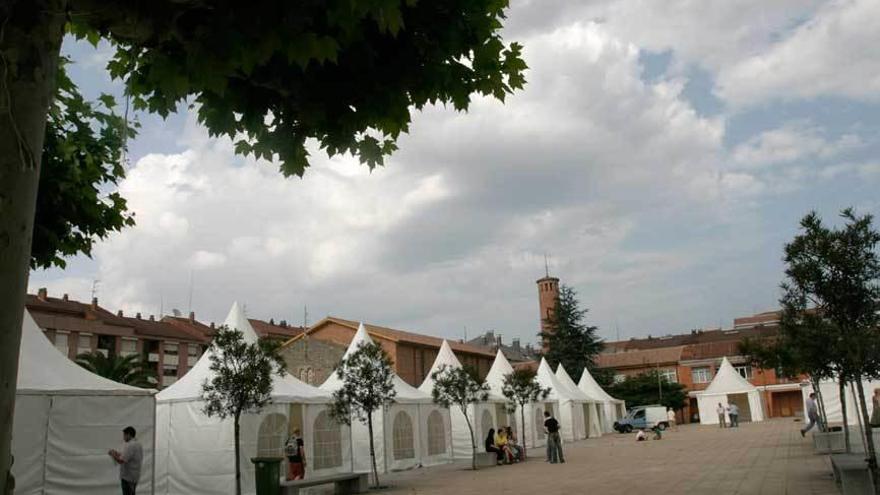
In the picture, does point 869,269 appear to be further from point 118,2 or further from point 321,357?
point 321,357

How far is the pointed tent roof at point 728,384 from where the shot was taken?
147ft

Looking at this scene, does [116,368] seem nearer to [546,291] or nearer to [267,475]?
[267,475]

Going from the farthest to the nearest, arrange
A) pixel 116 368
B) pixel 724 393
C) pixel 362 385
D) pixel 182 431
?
pixel 724 393, pixel 116 368, pixel 362 385, pixel 182 431

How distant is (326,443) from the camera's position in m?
19.4

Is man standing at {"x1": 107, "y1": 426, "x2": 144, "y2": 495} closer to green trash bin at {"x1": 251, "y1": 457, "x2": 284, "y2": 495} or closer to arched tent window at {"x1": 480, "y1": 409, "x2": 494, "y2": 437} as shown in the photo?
green trash bin at {"x1": 251, "y1": 457, "x2": 284, "y2": 495}

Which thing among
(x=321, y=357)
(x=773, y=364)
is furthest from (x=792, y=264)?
(x=321, y=357)

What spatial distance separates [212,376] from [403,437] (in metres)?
8.01

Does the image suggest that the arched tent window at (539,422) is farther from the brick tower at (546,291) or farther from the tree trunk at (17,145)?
the brick tower at (546,291)

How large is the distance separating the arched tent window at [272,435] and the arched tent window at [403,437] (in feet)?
17.1

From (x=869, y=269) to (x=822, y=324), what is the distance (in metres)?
1.03

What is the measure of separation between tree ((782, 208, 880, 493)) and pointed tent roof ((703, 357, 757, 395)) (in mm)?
37465

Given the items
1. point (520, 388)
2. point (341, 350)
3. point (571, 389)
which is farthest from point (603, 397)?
point (520, 388)

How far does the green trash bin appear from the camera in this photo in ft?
44.8

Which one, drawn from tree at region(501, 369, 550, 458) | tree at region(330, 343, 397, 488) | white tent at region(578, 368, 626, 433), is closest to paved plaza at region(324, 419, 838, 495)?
tree at region(330, 343, 397, 488)
